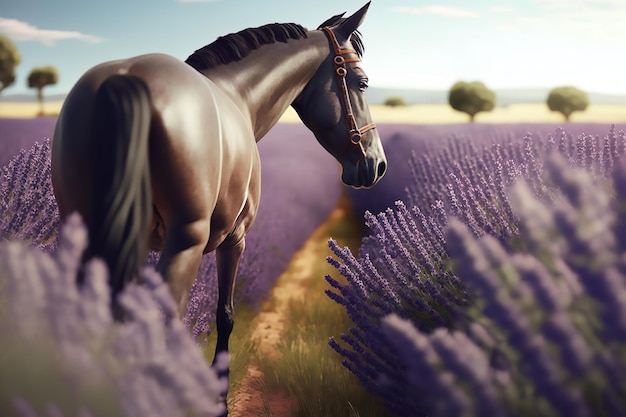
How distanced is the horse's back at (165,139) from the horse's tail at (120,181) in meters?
0.03

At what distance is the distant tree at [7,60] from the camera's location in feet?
89.1

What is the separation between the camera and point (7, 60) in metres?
27.6

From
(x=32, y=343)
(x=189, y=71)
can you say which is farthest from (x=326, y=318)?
(x=32, y=343)

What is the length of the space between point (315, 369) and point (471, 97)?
27.3m

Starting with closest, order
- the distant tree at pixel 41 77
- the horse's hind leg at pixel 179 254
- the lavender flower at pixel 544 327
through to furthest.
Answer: the lavender flower at pixel 544 327 < the horse's hind leg at pixel 179 254 < the distant tree at pixel 41 77

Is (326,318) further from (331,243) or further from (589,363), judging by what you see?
(589,363)

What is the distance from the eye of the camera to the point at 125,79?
1127 mm

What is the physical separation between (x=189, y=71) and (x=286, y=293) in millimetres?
3103

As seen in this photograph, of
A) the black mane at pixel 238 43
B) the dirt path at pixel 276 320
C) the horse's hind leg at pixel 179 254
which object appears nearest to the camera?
the horse's hind leg at pixel 179 254

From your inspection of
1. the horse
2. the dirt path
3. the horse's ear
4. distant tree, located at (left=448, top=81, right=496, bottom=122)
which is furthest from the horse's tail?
distant tree, located at (left=448, top=81, right=496, bottom=122)

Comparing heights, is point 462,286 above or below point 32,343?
below

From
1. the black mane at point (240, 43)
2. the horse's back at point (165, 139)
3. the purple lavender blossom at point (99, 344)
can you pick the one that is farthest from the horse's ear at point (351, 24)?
the purple lavender blossom at point (99, 344)

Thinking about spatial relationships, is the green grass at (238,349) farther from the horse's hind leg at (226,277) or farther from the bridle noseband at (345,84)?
the bridle noseband at (345,84)

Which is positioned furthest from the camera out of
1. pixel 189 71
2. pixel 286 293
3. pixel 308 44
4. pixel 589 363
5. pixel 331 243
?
pixel 286 293
